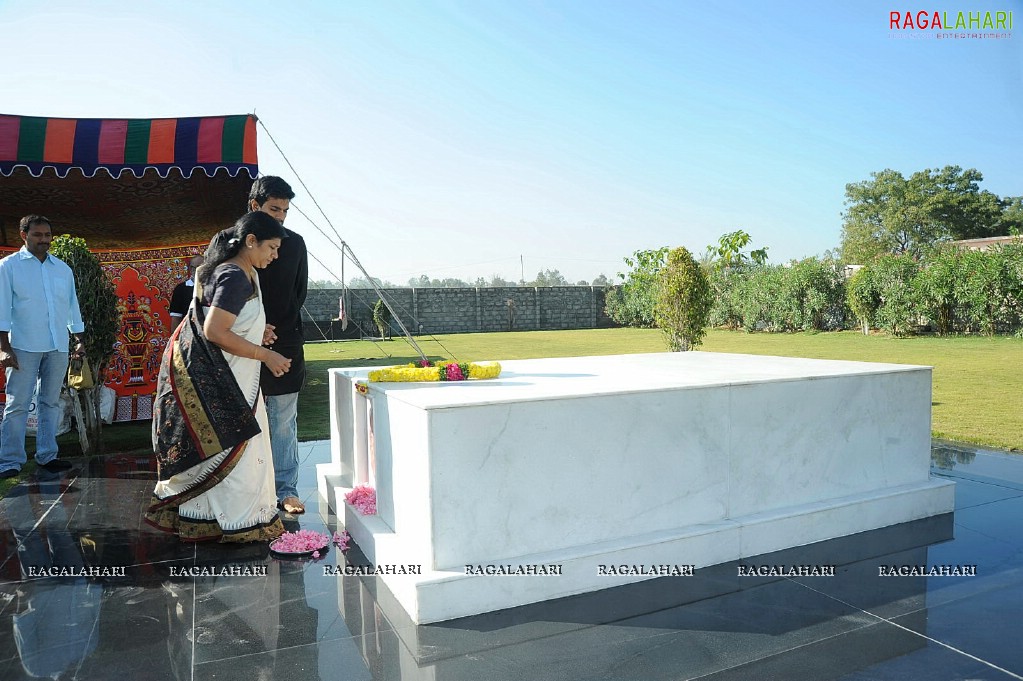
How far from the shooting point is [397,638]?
2324 mm

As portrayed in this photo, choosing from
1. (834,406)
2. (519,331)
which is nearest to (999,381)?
(834,406)

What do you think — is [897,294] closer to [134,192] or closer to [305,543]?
[134,192]

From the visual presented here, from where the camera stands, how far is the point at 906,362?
11430mm

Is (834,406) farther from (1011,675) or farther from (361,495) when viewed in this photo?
(361,495)

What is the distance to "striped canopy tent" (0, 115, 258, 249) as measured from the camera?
5.66 meters

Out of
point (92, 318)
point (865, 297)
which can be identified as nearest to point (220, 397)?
point (92, 318)

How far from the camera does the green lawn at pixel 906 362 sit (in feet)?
18.8

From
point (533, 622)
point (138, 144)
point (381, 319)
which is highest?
point (138, 144)

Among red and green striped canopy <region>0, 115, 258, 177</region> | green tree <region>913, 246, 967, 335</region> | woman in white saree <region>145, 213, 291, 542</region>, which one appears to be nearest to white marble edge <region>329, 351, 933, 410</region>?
woman in white saree <region>145, 213, 291, 542</region>

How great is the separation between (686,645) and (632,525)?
2.08ft

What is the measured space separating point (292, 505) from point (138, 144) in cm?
375

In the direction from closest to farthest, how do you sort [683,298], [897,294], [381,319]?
[683,298], [897,294], [381,319]

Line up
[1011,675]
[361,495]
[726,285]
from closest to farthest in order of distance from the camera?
[1011,675] < [361,495] < [726,285]

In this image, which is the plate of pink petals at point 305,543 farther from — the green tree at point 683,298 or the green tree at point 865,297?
the green tree at point 865,297
